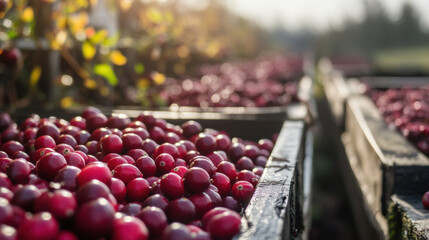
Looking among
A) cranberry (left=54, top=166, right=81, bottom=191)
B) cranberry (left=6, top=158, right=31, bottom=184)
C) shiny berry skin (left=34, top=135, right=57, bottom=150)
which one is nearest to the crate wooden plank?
cranberry (left=54, top=166, right=81, bottom=191)

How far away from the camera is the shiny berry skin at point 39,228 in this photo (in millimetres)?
979

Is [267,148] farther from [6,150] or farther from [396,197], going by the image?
[6,150]

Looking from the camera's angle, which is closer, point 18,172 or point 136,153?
point 18,172

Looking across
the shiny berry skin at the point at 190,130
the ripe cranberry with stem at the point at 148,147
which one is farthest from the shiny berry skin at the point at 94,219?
the shiny berry skin at the point at 190,130

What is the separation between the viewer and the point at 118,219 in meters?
1.13

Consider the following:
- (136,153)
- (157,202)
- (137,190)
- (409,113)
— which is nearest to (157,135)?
(136,153)

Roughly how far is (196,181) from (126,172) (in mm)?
295

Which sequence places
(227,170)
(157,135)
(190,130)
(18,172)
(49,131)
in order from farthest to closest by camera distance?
1. (190,130)
2. (157,135)
3. (49,131)
4. (227,170)
5. (18,172)

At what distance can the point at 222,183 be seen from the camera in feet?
5.64

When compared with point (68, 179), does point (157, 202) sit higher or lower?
lower

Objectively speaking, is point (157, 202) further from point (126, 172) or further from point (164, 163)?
point (164, 163)

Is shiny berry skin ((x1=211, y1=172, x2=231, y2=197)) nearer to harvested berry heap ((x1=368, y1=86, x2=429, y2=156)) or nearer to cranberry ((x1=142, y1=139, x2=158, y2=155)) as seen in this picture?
cranberry ((x1=142, y1=139, x2=158, y2=155))

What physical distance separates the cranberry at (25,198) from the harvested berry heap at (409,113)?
8.25 feet

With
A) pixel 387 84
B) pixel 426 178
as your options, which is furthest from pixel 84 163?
pixel 387 84
